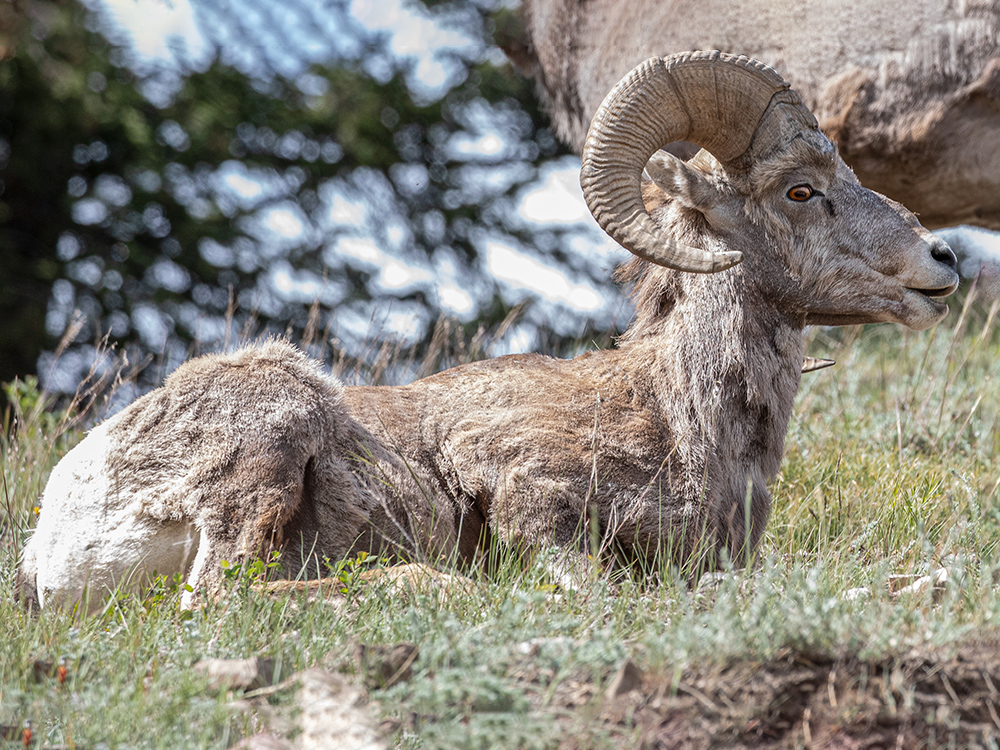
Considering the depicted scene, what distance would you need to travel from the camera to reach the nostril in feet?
14.5

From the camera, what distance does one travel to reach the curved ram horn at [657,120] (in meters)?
4.26

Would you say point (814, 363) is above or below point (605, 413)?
above

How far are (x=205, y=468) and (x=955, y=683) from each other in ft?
8.63

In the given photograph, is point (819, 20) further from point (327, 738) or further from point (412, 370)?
point (327, 738)

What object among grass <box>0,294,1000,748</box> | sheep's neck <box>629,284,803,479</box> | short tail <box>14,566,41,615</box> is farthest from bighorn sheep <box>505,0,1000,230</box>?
short tail <box>14,566,41,615</box>

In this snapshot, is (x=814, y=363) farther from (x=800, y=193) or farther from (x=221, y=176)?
(x=221, y=176)

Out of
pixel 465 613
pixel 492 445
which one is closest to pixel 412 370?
pixel 492 445

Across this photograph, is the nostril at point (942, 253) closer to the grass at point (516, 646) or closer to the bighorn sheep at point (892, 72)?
the grass at point (516, 646)

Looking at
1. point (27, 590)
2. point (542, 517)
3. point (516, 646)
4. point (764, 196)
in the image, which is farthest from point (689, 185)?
point (27, 590)

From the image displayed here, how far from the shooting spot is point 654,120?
4.40m

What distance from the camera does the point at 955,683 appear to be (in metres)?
2.66

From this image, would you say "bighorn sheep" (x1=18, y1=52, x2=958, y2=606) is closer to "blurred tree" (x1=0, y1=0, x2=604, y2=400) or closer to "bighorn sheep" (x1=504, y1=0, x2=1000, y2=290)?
"bighorn sheep" (x1=504, y1=0, x2=1000, y2=290)

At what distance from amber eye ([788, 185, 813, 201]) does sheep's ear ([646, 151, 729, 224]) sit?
280 millimetres

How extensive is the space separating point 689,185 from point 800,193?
48cm
